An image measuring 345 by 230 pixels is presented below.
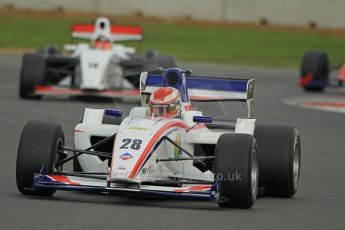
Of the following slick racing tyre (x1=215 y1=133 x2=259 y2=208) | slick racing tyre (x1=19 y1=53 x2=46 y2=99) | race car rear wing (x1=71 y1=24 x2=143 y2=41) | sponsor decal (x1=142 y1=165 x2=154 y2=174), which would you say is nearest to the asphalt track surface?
slick racing tyre (x1=215 y1=133 x2=259 y2=208)

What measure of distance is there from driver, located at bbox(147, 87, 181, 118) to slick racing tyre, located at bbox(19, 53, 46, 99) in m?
13.1

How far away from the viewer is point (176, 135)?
12.2 meters

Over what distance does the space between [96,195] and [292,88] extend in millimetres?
21083

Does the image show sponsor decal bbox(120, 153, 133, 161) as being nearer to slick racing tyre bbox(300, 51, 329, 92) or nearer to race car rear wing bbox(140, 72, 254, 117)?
race car rear wing bbox(140, 72, 254, 117)

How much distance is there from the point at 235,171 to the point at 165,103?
4.69 ft

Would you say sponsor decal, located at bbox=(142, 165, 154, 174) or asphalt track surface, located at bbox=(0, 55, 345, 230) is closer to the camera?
asphalt track surface, located at bbox=(0, 55, 345, 230)

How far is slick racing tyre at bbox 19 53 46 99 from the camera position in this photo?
25.4m

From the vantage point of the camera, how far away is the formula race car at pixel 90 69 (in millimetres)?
25266

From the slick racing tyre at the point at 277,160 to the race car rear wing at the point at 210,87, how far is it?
92 centimetres

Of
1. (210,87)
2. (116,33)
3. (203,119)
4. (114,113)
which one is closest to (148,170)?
(203,119)

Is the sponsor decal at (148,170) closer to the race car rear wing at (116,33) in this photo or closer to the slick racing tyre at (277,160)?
the slick racing tyre at (277,160)

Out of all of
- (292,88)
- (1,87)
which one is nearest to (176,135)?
(1,87)

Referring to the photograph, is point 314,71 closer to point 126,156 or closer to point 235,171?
point 235,171

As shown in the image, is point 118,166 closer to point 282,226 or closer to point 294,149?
point 282,226
